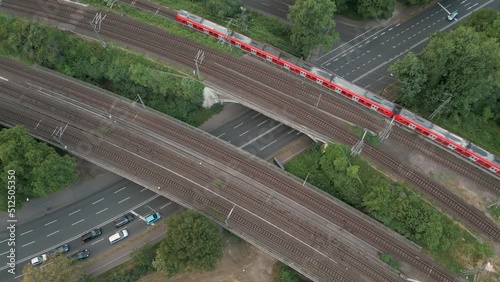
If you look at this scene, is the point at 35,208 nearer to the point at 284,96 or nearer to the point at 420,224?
the point at 284,96

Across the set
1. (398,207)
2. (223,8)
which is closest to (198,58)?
(223,8)

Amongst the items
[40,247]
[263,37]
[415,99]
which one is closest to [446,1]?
[415,99]

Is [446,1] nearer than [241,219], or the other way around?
[241,219]

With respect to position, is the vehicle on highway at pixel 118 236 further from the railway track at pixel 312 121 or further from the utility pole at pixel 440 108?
the utility pole at pixel 440 108

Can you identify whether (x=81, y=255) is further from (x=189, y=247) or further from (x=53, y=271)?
(x=189, y=247)

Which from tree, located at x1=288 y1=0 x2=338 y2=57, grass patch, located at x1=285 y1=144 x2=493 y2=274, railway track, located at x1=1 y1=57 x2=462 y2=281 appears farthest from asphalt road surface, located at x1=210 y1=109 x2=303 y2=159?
tree, located at x1=288 y1=0 x2=338 y2=57
